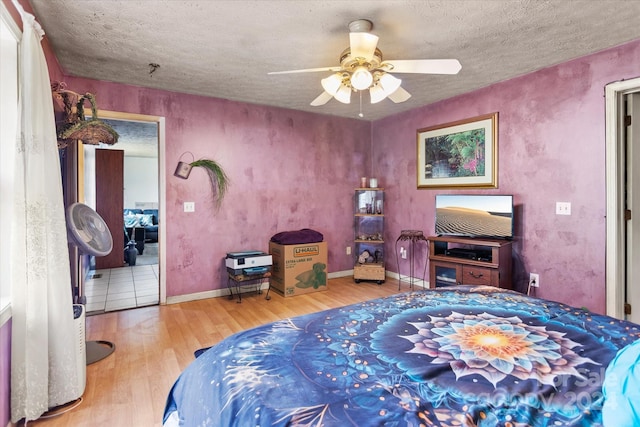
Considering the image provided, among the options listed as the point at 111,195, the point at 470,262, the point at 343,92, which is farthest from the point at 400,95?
the point at 111,195

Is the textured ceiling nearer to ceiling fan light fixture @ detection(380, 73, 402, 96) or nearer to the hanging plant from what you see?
ceiling fan light fixture @ detection(380, 73, 402, 96)

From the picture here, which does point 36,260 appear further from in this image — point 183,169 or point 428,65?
point 428,65

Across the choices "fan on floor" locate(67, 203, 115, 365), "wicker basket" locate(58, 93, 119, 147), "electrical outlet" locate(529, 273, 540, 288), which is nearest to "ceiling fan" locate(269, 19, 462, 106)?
"wicker basket" locate(58, 93, 119, 147)

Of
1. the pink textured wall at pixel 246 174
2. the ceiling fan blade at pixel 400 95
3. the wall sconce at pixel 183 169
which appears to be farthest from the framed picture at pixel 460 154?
the wall sconce at pixel 183 169

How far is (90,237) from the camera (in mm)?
2316

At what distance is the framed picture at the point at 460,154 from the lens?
11.8 feet

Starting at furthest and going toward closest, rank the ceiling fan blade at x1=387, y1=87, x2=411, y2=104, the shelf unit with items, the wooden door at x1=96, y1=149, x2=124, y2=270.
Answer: the wooden door at x1=96, y1=149, x2=124, y2=270 < the shelf unit with items < the ceiling fan blade at x1=387, y1=87, x2=411, y2=104

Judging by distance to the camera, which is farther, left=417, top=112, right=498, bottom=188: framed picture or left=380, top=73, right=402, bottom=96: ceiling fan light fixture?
left=417, top=112, right=498, bottom=188: framed picture

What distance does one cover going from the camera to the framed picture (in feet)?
11.8

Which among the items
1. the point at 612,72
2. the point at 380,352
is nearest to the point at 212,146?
the point at 380,352

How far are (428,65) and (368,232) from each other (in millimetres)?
3028

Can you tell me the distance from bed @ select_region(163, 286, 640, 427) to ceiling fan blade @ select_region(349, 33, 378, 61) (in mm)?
1515

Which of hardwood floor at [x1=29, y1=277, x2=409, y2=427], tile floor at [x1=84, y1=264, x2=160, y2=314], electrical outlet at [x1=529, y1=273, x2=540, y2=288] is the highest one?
electrical outlet at [x1=529, y1=273, x2=540, y2=288]

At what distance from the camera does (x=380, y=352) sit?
1.16m
